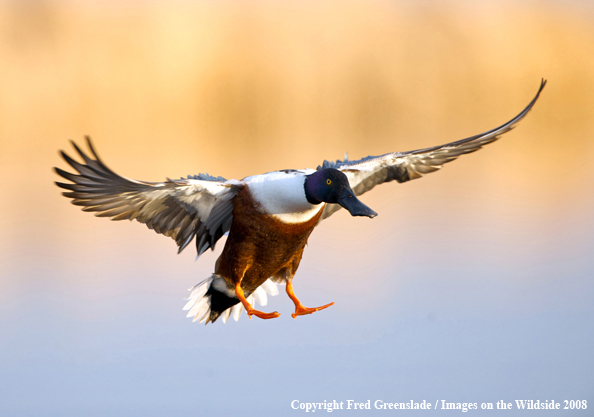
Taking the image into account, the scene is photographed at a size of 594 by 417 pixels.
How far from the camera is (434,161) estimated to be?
9.91 ft

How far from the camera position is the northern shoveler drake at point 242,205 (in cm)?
228

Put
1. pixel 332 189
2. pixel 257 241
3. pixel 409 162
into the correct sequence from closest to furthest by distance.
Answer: pixel 332 189 < pixel 257 241 < pixel 409 162

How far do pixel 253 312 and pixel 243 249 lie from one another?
277mm

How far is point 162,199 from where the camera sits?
8.33ft

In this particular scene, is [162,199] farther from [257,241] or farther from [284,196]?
[284,196]

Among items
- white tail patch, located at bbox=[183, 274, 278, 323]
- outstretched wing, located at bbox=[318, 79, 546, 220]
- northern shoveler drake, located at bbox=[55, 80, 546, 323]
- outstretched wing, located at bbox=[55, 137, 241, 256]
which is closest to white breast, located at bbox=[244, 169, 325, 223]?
A: northern shoveler drake, located at bbox=[55, 80, 546, 323]

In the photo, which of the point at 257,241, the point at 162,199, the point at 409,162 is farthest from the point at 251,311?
the point at 409,162

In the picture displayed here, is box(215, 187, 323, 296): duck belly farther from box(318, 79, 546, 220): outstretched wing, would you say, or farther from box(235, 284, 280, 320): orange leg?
box(318, 79, 546, 220): outstretched wing

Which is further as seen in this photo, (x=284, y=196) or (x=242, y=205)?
(x=242, y=205)

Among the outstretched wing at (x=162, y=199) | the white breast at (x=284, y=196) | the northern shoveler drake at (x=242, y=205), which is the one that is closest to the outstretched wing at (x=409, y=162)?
the northern shoveler drake at (x=242, y=205)

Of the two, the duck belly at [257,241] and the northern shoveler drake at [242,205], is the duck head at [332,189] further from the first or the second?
the duck belly at [257,241]

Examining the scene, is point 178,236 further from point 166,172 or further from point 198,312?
point 166,172

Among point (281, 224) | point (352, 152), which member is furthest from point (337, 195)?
point (352, 152)

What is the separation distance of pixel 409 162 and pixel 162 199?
1.27 m
